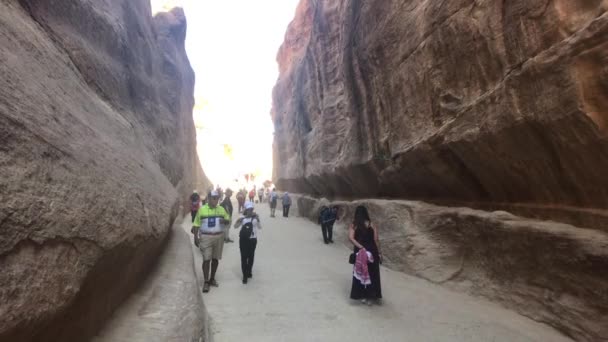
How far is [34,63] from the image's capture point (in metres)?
3.24

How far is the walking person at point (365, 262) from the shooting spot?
5672mm

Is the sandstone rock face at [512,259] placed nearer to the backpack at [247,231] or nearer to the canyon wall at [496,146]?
the canyon wall at [496,146]

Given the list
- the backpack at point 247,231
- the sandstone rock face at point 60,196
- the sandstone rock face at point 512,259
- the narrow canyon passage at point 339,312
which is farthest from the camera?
the backpack at point 247,231

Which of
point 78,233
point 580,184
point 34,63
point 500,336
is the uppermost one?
point 34,63

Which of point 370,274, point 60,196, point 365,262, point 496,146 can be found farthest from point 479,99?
point 60,196

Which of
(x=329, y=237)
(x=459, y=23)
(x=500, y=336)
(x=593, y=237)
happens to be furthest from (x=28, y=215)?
(x=329, y=237)

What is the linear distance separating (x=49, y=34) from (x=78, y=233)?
13.1 ft

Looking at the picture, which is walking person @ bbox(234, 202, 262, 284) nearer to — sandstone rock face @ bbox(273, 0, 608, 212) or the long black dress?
the long black dress

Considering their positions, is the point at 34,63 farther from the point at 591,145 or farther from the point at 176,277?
the point at 591,145

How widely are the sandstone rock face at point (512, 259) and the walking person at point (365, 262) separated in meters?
1.68

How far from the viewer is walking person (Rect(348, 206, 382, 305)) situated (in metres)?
5.67

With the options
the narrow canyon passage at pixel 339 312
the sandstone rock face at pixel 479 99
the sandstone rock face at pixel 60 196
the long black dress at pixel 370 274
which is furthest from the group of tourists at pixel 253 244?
the sandstone rock face at pixel 479 99

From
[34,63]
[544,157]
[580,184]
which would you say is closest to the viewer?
[34,63]

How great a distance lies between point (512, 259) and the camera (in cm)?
530
